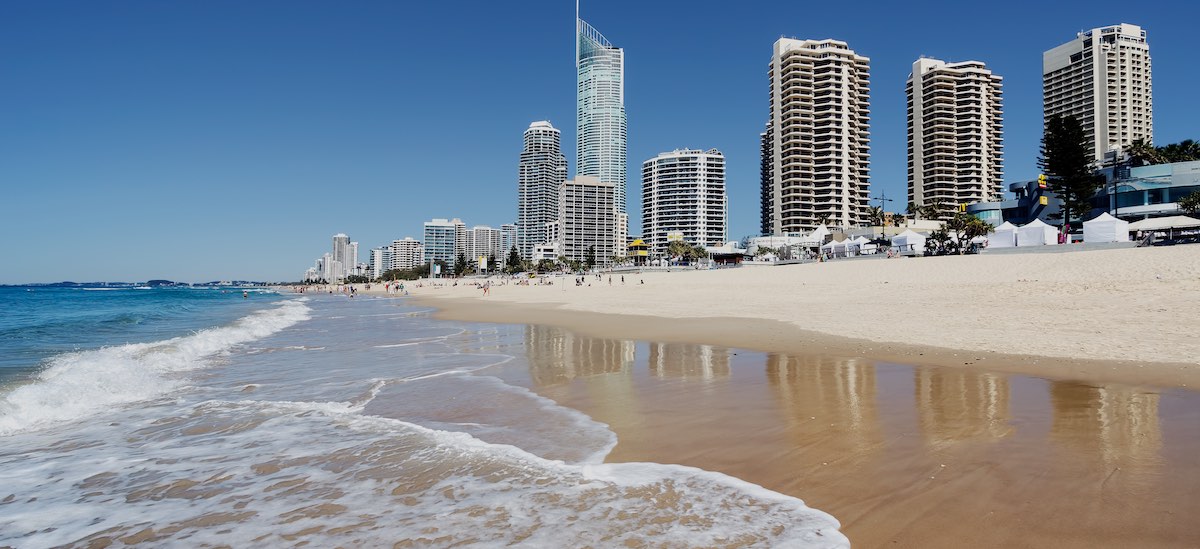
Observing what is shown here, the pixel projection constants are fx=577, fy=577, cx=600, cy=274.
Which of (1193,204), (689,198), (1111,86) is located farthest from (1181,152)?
(689,198)

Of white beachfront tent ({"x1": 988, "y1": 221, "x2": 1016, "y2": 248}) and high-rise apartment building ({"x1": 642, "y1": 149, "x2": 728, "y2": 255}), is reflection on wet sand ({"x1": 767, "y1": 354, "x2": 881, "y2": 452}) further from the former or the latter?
high-rise apartment building ({"x1": 642, "y1": 149, "x2": 728, "y2": 255})

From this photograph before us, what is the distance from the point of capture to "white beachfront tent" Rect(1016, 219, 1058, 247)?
39000 mm

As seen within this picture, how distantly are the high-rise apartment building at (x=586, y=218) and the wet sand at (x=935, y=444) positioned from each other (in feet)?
528

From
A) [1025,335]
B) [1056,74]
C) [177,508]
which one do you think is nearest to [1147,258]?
[1025,335]

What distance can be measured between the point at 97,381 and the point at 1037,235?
48.7 meters

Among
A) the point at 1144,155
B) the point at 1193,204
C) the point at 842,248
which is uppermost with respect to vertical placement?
the point at 1144,155

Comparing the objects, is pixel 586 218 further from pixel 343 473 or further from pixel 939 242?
pixel 343 473

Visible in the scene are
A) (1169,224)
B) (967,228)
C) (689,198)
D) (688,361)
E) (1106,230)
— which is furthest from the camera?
(689,198)

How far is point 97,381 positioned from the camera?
10.5m

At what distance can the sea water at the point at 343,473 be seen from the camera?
12.9 ft

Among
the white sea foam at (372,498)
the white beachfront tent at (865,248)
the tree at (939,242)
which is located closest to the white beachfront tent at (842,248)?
the white beachfront tent at (865,248)

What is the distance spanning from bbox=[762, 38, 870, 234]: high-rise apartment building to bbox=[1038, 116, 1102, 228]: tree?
45957 millimetres

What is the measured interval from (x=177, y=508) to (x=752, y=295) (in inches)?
1017

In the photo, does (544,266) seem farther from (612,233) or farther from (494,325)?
(494,325)
